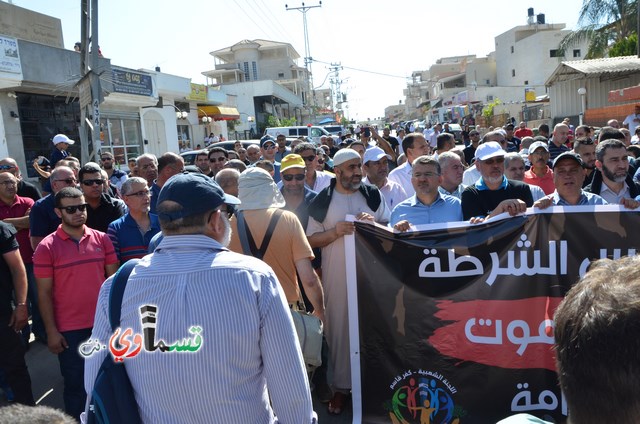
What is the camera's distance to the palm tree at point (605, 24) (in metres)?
32.8

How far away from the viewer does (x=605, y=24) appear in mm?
34062

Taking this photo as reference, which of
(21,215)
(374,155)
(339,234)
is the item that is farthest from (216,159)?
(339,234)

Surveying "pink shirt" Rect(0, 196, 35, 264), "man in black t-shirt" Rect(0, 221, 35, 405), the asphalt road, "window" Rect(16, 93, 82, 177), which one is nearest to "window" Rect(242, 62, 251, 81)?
"window" Rect(16, 93, 82, 177)

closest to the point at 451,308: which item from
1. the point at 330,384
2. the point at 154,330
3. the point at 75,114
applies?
the point at 330,384

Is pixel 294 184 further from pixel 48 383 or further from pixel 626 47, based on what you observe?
pixel 626 47

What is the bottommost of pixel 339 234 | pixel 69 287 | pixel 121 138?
pixel 69 287

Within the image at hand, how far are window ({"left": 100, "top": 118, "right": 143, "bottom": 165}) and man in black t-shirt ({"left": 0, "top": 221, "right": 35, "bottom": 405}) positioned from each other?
15010 millimetres

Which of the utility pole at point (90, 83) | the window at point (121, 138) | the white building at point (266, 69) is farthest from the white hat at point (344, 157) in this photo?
the white building at point (266, 69)

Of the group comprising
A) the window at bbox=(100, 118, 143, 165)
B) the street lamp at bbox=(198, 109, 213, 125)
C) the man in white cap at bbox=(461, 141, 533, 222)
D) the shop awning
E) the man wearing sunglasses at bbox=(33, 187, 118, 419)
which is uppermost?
the shop awning

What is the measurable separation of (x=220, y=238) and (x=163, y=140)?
75.8 ft

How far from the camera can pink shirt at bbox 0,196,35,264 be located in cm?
585

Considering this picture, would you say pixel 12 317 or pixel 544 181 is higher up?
pixel 544 181

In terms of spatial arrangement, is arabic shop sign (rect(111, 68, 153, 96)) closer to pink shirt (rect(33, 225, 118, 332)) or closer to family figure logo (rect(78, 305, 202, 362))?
pink shirt (rect(33, 225, 118, 332))

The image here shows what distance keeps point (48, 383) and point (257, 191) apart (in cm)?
331
